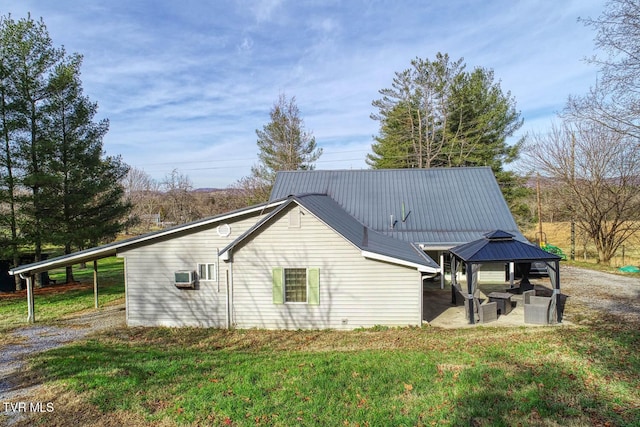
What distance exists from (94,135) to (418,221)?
1618cm

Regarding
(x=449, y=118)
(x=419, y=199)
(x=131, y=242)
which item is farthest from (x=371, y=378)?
(x=449, y=118)

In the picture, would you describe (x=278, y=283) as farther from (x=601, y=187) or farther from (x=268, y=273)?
(x=601, y=187)

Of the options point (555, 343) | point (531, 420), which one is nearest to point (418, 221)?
point (555, 343)

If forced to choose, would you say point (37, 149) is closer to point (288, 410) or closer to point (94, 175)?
point (94, 175)

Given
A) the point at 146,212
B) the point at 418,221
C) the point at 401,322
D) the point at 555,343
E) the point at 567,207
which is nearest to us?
the point at 555,343

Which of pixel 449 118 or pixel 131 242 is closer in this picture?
pixel 131 242

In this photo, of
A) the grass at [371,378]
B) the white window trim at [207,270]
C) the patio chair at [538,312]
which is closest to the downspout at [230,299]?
the white window trim at [207,270]

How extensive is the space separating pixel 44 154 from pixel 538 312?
20.3m

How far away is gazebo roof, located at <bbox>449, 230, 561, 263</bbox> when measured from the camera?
9625 mm

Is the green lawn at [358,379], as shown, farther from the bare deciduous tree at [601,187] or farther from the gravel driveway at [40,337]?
the bare deciduous tree at [601,187]

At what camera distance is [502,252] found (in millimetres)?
9977

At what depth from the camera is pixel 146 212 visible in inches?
1912

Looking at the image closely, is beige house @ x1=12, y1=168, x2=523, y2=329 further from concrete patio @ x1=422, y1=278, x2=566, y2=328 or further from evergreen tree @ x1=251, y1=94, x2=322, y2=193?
evergreen tree @ x1=251, y1=94, x2=322, y2=193

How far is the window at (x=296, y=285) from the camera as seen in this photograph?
1000cm
